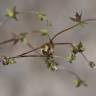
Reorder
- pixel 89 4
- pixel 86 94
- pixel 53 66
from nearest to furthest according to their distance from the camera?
1. pixel 53 66
2. pixel 86 94
3. pixel 89 4

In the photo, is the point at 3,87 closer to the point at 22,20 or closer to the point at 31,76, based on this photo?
the point at 31,76

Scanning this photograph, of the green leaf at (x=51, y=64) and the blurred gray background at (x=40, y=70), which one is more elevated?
the green leaf at (x=51, y=64)

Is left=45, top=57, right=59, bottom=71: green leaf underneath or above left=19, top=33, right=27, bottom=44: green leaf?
underneath

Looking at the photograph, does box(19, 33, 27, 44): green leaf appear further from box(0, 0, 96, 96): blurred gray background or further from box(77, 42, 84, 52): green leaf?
box(0, 0, 96, 96): blurred gray background

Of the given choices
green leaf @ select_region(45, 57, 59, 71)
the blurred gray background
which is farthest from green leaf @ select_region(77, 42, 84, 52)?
the blurred gray background

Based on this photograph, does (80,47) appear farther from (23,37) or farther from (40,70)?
(40,70)

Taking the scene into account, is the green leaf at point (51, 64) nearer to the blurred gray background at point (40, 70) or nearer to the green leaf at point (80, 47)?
the green leaf at point (80, 47)

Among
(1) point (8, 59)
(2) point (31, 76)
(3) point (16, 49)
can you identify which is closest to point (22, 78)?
(2) point (31, 76)

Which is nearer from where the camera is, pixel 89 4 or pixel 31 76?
pixel 31 76

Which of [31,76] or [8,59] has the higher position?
[8,59]

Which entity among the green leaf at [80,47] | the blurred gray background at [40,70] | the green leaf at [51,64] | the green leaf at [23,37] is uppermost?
the green leaf at [23,37]

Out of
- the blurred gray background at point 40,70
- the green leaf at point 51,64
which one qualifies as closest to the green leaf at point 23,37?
the green leaf at point 51,64
